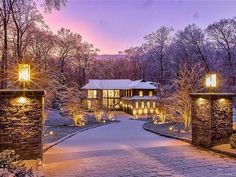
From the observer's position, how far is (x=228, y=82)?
28547 millimetres

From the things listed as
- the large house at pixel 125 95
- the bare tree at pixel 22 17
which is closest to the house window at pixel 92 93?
the large house at pixel 125 95

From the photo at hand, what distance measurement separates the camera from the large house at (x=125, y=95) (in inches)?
1559

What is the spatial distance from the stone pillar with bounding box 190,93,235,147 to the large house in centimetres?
2851

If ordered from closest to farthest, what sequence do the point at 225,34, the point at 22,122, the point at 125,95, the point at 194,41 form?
the point at 22,122 → the point at 225,34 → the point at 194,41 → the point at 125,95

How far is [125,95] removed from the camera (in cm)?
4450

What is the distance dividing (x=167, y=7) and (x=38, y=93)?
46.6ft

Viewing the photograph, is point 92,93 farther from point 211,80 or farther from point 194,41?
point 211,80

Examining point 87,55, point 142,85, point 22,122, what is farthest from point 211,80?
point 87,55

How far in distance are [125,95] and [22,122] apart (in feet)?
120

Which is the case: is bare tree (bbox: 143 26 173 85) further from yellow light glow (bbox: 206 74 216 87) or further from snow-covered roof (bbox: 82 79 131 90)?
yellow light glow (bbox: 206 74 216 87)

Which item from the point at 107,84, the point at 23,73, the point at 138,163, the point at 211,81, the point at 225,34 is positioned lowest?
the point at 138,163

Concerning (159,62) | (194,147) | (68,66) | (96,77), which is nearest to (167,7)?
(194,147)

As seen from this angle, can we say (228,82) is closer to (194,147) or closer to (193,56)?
(193,56)

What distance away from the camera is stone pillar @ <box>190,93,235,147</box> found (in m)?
9.98
